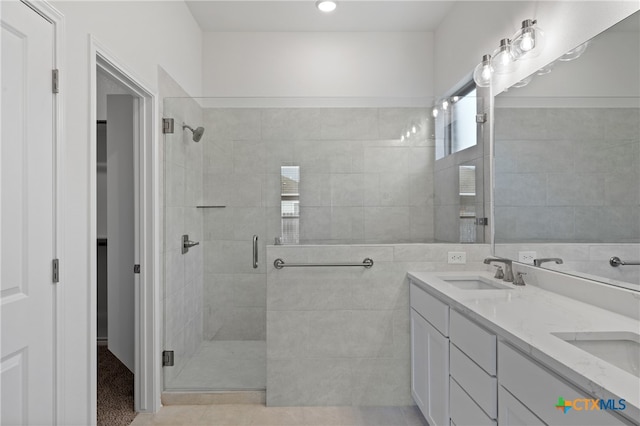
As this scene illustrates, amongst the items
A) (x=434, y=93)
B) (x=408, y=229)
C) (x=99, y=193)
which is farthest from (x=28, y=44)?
(x=434, y=93)

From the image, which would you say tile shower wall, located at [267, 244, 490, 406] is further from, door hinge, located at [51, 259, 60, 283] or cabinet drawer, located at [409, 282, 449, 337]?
door hinge, located at [51, 259, 60, 283]

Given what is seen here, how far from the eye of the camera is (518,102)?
210cm

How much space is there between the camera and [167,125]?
2592 mm

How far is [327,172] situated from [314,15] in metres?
1.48

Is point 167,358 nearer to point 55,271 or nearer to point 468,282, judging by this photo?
point 55,271

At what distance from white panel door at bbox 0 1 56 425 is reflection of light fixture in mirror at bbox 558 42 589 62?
2148 millimetres

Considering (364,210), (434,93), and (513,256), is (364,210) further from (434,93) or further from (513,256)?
(434,93)

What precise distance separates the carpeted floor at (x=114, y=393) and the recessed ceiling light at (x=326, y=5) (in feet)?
10.1

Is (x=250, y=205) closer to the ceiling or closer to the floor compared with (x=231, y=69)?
closer to the floor

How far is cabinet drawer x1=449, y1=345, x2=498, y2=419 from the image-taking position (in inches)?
53.6

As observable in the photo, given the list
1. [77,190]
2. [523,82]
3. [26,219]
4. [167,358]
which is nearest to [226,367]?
[167,358]

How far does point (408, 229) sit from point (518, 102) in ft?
3.16

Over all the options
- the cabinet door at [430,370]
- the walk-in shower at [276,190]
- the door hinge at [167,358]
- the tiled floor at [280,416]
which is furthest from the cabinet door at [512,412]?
the door hinge at [167,358]

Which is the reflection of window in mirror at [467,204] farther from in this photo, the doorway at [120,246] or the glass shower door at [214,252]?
the doorway at [120,246]
